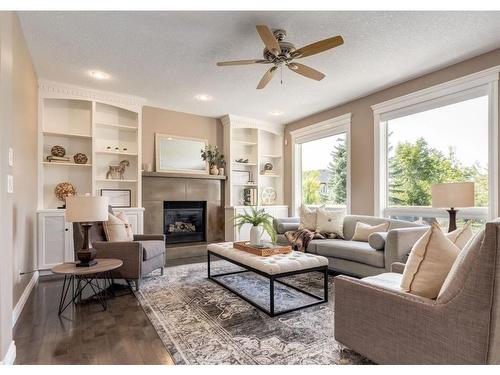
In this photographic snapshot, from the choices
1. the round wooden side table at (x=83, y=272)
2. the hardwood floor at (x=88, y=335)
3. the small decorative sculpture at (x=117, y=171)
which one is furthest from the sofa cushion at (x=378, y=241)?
the small decorative sculpture at (x=117, y=171)

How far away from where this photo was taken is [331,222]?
4.09m

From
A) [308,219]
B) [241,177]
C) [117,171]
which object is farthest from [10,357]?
[241,177]

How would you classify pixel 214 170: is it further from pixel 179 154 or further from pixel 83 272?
pixel 83 272

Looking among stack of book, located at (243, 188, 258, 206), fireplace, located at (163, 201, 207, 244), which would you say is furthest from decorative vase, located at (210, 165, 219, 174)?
stack of book, located at (243, 188, 258, 206)

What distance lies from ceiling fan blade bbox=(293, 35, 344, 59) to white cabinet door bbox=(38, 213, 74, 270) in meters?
3.72

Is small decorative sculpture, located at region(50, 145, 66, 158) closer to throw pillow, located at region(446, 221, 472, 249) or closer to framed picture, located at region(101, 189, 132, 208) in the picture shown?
framed picture, located at region(101, 189, 132, 208)

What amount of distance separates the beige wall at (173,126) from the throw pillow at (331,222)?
2694mm

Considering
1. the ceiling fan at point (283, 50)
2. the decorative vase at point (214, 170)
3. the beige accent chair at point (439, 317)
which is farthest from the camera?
the decorative vase at point (214, 170)

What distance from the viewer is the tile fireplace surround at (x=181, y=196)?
191 inches

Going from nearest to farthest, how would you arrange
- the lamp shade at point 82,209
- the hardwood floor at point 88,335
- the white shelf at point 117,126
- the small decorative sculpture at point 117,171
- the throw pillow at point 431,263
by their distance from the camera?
the throw pillow at point 431,263
the hardwood floor at point 88,335
the lamp shade at point 82,209
the white shelf at point 117,126
the small decorative sculpture at point 117,171

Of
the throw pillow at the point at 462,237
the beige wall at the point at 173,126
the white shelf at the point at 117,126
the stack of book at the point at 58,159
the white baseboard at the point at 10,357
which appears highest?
the beige wall at the point at 173,126

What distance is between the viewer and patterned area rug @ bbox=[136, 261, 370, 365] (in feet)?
5.80

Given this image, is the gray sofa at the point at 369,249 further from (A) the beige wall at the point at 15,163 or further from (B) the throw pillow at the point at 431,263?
(A) the beige wall at the point at 15,163

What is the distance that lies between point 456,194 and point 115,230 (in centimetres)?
369
